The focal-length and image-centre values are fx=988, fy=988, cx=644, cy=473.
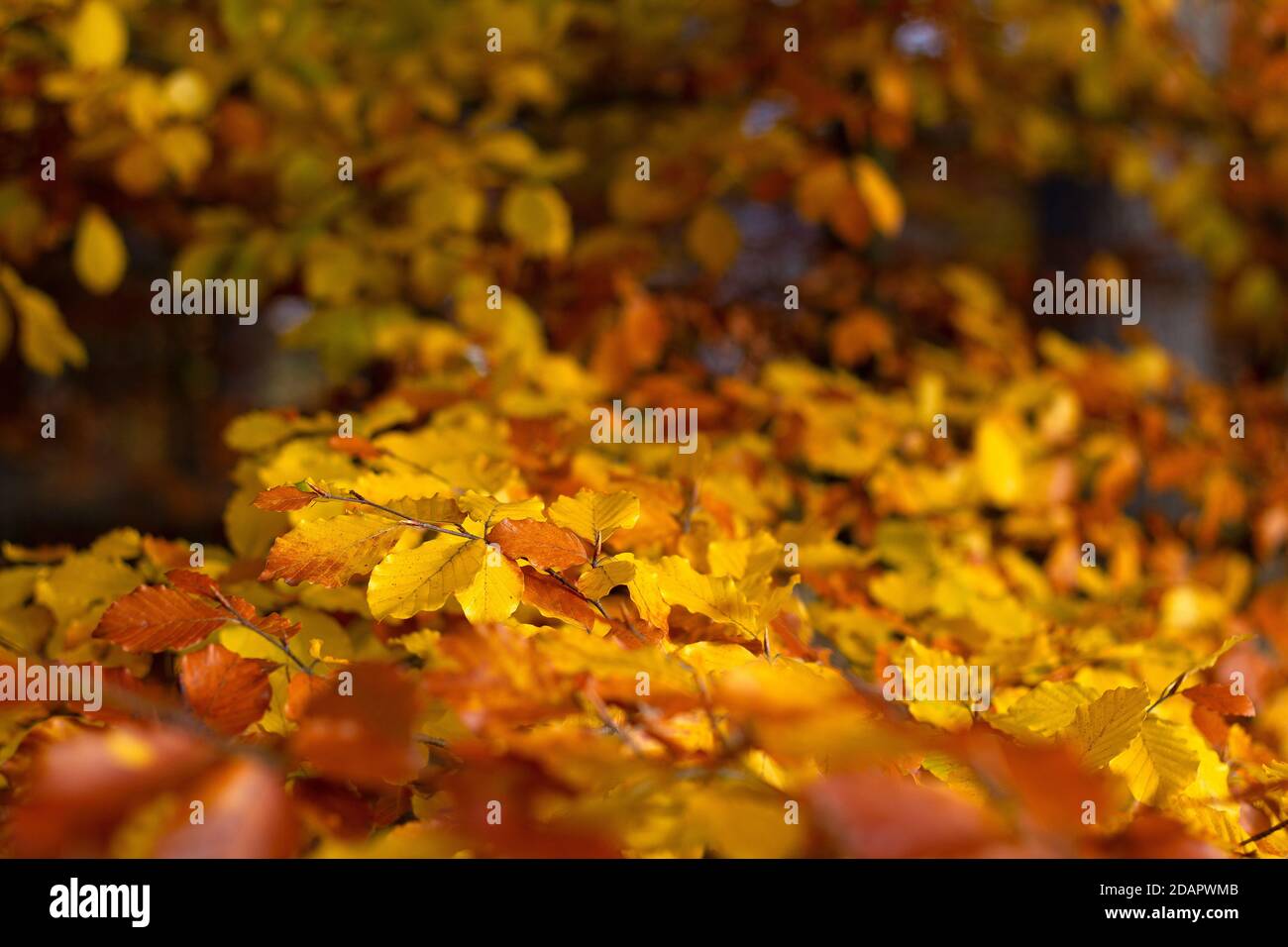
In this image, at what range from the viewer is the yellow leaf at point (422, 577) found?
90 cm

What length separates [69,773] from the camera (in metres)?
0.58

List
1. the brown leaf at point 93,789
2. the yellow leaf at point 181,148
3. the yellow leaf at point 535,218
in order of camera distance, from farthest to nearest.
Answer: the yellow leaf at point 535,218, the yellow leaf at point 181,148, the brown leaf at point 93,789

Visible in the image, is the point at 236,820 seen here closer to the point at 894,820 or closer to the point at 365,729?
the point at 365,729

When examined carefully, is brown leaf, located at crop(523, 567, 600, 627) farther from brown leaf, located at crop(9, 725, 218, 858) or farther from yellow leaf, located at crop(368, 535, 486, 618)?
brown leaf, located at crop(9, 725, 218, 858)

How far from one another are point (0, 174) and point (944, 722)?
2606 mm

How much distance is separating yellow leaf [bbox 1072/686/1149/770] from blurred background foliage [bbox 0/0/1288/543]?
1487 millimetres

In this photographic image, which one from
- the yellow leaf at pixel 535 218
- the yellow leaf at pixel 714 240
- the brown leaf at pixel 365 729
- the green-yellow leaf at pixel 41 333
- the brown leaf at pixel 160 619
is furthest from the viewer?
the yellow leaf at pixel 714 240

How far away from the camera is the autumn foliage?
2.30ft

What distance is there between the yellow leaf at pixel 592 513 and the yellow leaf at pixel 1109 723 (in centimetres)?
45

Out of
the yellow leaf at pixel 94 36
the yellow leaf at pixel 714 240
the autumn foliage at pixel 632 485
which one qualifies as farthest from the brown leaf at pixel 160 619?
the yellow leaf at pixel 714 240

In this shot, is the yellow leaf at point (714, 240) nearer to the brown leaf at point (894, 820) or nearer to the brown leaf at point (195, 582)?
the brown leaf at point (195, 582)

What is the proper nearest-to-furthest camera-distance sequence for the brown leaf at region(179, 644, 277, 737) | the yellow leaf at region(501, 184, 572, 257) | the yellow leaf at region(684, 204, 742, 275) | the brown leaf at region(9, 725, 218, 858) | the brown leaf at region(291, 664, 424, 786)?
the brown leaf at region(9, 725, 218, 858) → the brown leaf at region(291, 664, 424, 786) → the brown leaf at region(179, 644, 277, 737) → the yellow leaf at region(501, 184, 572, 257) → the yellow leaf at region(684, 204, 742, 275)

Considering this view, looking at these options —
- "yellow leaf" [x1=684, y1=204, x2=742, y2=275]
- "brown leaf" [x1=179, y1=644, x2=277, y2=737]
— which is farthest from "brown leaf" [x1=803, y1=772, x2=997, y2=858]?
"yellow leaf" [x1=684, y1=204, x2=742, y2=275]
